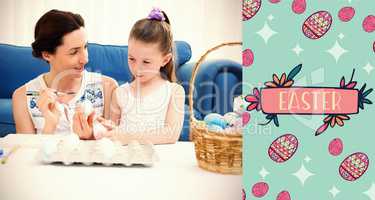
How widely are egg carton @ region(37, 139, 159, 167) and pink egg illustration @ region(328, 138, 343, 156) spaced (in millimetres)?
351

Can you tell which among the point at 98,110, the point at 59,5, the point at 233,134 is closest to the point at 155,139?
the point at 98,110

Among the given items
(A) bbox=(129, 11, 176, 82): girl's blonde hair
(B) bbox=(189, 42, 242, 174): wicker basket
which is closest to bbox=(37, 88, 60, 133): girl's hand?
(A) bbox=(129, 11, 176, 82): girl's blonde hair

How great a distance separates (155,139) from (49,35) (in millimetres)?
343

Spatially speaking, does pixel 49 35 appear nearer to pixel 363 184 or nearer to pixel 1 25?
pixel 1 25

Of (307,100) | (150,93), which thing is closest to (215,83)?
(150,93)

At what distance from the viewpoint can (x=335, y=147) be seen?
32.5 inches

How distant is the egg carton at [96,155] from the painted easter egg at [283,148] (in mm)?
258

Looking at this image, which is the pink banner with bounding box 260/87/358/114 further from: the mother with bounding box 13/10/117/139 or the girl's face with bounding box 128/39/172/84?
the mother with bounding box 13/10/117/139

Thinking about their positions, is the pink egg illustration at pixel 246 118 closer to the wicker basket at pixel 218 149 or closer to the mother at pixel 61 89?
the wicker basket at pixel 218 149

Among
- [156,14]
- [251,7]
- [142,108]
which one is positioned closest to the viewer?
[251,7]

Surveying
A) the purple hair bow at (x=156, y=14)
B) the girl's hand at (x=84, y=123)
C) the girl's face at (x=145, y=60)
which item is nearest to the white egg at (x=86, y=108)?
the girl's hand at (x=84, y=123)

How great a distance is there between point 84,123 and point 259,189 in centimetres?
46

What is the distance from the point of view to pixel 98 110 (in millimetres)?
1075

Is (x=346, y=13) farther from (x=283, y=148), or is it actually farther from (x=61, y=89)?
(x=61, y=89)
